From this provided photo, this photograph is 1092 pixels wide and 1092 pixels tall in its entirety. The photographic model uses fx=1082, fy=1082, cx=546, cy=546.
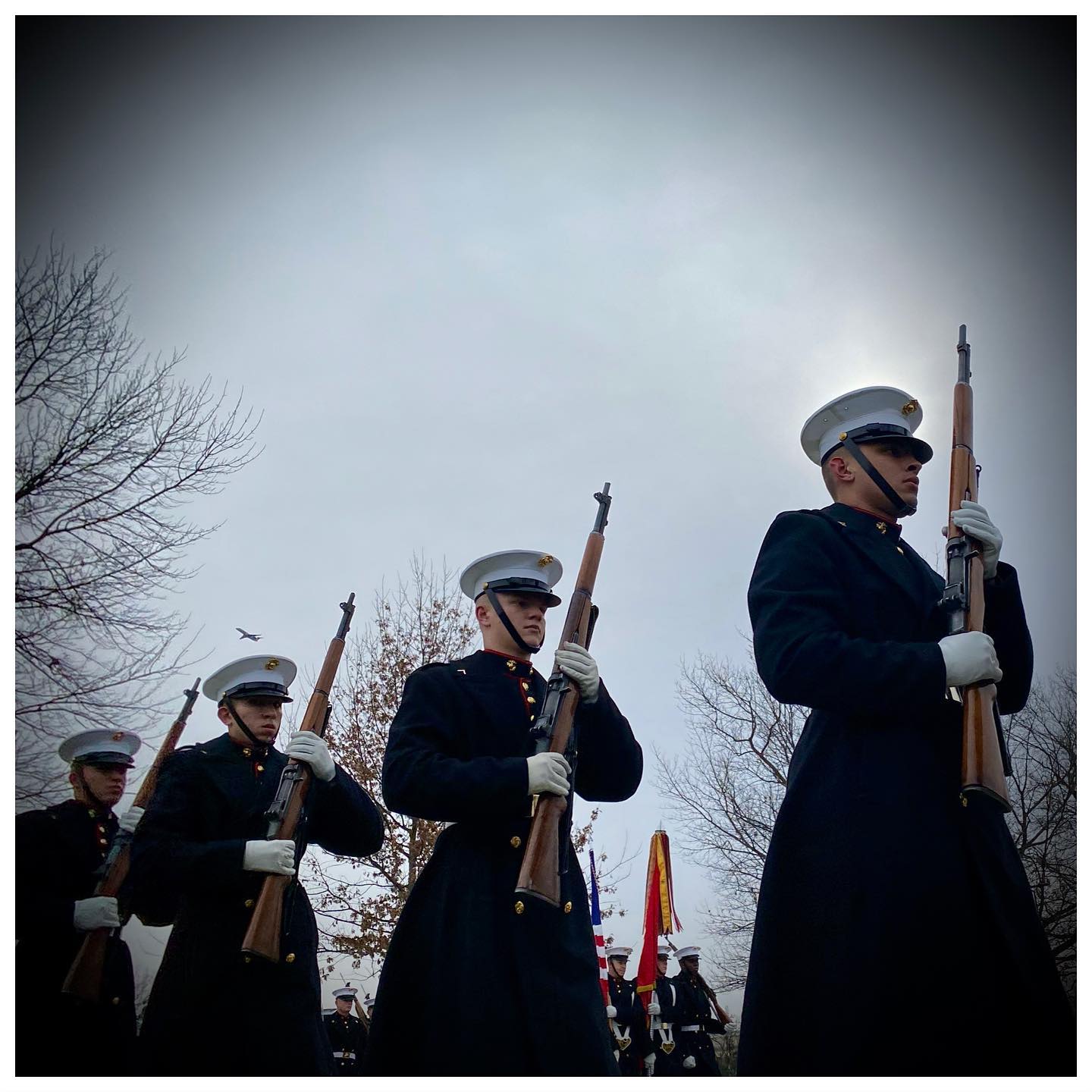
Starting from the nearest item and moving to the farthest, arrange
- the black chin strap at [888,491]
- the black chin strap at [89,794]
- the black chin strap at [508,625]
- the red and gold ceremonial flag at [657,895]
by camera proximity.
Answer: the black chin strap at [888,491]
the black chin strap at [508,625]
the black chin strap at [89,794]
the red and gold ceremonial flag at [657,895]

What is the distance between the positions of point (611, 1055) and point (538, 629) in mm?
1983

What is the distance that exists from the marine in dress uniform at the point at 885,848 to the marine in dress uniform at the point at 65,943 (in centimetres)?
357

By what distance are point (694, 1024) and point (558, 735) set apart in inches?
426

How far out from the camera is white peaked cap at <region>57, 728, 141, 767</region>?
7410mm

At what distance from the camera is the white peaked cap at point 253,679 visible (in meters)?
6.58

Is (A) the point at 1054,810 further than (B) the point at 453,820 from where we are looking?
Yes

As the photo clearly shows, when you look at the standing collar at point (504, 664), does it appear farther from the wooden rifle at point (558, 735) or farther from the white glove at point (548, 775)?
the white glove at point (548, 775)

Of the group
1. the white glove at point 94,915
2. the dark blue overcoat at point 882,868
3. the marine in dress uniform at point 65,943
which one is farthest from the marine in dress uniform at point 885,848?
the white glove at point 94,915

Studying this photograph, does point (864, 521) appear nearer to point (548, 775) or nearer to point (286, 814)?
point (548, 775)

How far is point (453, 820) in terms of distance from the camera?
4.61m

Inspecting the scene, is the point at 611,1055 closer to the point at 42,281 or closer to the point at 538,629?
the point at 538,629

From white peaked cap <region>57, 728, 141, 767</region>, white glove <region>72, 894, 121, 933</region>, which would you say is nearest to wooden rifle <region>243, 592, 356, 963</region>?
white glove <region>72, 894, 121, 933</region>

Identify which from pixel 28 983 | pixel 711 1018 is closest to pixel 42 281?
pixel 28 983

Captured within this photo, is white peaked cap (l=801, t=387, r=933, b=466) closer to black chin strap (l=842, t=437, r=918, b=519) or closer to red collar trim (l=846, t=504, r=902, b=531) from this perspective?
black chin strap (l=842, t=437, r=918, b=519)
